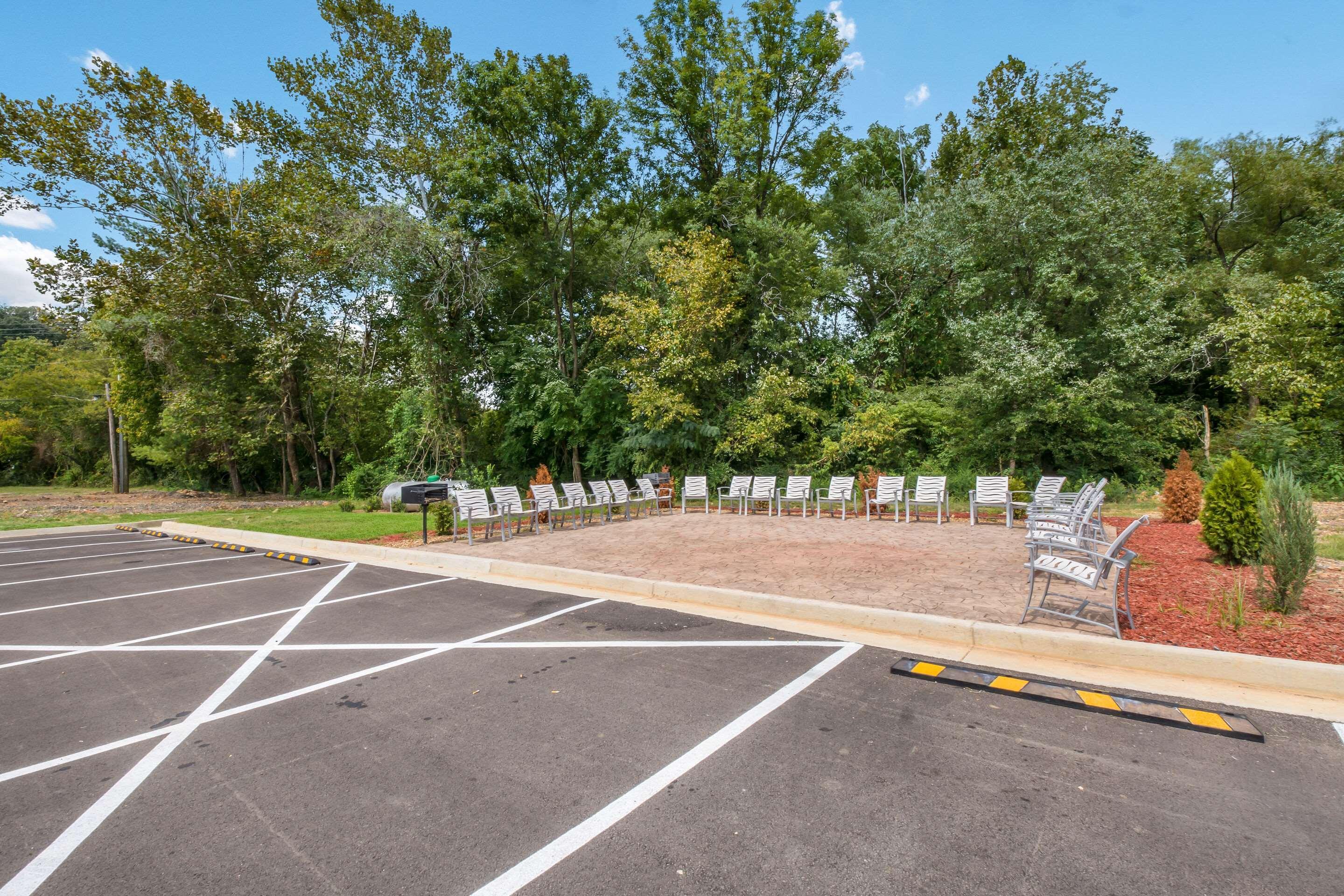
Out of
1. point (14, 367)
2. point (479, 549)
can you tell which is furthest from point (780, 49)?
point (14, 367)

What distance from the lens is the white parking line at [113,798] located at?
7.93 feet

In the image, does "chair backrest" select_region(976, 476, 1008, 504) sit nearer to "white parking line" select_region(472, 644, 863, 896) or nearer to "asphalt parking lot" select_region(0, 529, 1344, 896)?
"asphalt parking lot" select_region(0, 529, 1344, 896)

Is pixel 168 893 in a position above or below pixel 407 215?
below

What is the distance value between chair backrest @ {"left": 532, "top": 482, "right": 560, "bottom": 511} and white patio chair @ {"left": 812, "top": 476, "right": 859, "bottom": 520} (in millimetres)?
6199

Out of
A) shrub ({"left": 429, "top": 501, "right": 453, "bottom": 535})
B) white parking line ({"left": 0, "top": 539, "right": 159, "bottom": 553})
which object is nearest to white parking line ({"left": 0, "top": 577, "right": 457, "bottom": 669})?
shrub ({"left": 429, "top": 501, "right": 453, "bottom": 535})

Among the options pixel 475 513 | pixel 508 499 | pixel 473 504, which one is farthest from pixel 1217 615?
pixel 508 499

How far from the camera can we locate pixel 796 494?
1574 centimetres

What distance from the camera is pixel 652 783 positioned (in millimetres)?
3043

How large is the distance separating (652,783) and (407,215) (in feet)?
74.0

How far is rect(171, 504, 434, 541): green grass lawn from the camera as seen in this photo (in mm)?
13000

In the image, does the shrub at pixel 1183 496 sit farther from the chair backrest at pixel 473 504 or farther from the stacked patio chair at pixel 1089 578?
the chair backrest at pixel 473 504

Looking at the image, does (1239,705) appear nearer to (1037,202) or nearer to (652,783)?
(652,783)

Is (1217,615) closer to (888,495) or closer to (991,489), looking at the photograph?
(991,489)

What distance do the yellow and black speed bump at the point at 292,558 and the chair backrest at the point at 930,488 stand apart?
1201 centimetres
